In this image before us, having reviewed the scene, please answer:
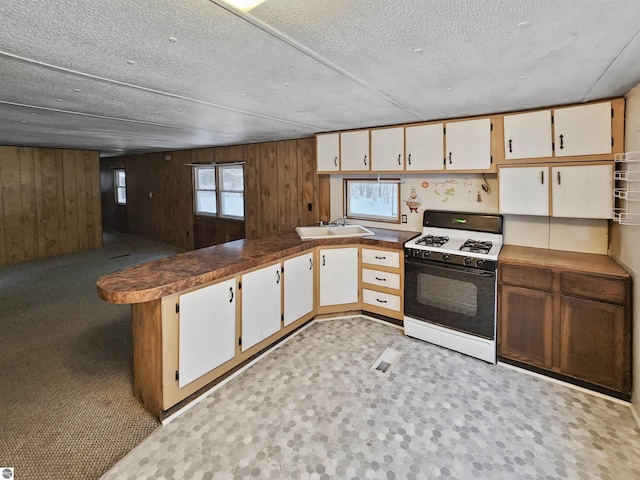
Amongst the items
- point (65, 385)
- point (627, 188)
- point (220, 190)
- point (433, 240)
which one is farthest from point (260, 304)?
point (220, 190)

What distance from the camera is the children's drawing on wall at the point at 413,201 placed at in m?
3.82

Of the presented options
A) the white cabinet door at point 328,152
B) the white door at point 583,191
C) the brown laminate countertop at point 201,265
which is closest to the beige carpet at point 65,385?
the brown laminate countertop at point 201,265

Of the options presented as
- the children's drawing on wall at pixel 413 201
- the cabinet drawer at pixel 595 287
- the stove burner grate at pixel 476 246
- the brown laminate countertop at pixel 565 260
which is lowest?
the cabinet drawer at pixel 595 287

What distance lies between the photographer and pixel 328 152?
4.14 m

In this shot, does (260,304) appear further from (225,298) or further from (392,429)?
(392,429)

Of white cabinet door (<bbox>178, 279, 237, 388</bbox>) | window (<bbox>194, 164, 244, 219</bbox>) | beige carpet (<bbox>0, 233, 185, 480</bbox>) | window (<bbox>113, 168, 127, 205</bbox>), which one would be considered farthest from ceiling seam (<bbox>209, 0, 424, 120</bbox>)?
window (<bbox>113, 168, 127, 205</bbox>)

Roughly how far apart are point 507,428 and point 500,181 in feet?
6.54

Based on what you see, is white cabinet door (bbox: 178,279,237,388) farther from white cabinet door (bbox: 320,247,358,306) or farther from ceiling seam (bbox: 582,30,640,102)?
ceiling seam (bbox: 582,30,640,102)

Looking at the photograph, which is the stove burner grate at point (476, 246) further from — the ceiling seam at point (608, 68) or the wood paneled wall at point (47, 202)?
the wood paneled wall at point (47, 202)

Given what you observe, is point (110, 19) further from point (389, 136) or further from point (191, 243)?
point (191, 243)

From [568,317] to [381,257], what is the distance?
5.33 feet

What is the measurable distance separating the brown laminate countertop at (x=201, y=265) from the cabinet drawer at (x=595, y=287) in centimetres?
137

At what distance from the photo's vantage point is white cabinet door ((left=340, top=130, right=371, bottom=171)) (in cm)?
381

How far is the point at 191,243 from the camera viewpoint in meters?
7.01
